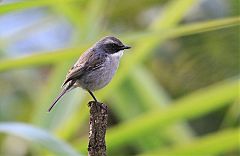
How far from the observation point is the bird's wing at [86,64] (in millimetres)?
4215

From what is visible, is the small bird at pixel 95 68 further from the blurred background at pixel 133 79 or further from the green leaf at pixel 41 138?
the blurred background at pixel 133 79

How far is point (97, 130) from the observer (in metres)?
3.26

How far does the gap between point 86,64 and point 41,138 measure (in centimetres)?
46

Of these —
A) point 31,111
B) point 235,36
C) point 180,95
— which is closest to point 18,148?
point 31,111

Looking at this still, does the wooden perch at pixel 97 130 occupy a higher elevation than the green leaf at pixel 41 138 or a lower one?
lower

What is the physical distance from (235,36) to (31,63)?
8.83ft

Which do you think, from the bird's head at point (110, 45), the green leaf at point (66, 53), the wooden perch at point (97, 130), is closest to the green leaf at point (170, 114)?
the green leaf at point (66, 53)

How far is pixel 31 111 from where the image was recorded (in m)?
7.86

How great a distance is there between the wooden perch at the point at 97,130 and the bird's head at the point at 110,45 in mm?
869

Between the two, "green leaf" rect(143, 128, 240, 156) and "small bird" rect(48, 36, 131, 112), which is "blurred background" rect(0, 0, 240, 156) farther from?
"small bird" rect(48, 36, 131, 112)

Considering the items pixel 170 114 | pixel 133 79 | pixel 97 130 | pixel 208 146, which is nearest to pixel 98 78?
pixel 97 130

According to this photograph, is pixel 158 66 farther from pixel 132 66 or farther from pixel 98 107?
pixel 98 107

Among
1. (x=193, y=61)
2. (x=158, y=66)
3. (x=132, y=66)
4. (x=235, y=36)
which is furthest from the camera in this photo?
(x=158, y=66)

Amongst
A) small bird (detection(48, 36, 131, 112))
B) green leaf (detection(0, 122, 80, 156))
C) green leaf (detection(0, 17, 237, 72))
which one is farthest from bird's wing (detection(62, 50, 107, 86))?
green leaf (detection(0, 17, 237, 72))
